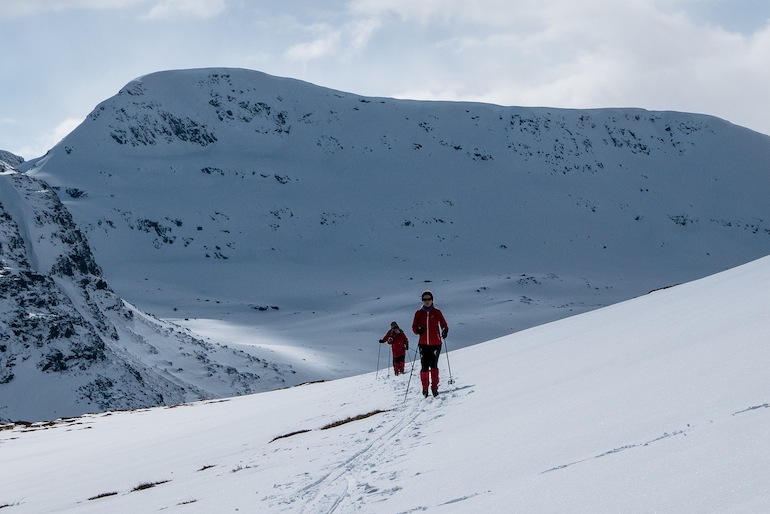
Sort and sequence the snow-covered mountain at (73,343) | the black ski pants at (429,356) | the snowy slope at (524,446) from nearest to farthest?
1. the snowy slope at (524,446)
2. the black ski pants at (429,356)
3. the snow-covered mountain at (73,343)

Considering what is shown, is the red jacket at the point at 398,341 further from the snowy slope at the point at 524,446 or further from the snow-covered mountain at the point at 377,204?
the snow-covered mountain at the point at 377,204

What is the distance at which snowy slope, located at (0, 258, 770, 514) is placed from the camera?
3.91 metres

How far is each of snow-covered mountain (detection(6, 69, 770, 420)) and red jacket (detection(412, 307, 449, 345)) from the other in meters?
74.3

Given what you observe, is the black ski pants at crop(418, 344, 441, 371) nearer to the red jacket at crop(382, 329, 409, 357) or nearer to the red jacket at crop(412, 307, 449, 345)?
the red jacket at crop(412, 307, 449, 345)

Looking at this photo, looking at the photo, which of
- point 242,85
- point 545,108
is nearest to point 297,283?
point 242,85

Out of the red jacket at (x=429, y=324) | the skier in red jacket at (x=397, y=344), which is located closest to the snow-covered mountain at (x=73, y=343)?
the skier in red jacket at (x=397, y=344)

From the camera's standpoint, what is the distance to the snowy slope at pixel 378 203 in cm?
11875

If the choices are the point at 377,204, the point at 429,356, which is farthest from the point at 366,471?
the point at 377,204

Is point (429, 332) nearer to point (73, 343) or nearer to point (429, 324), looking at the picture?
point (429, 324)

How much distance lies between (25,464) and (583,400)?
1455 centimetres

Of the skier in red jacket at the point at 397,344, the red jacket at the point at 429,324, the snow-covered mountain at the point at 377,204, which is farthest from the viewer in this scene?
the snow-covered mountain at the point at 377,204

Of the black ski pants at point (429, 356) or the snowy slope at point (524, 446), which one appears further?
the black ski pants at point (429, 356)

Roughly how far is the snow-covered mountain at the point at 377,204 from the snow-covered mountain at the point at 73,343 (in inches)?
993

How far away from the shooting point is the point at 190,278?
129625 millimetres
